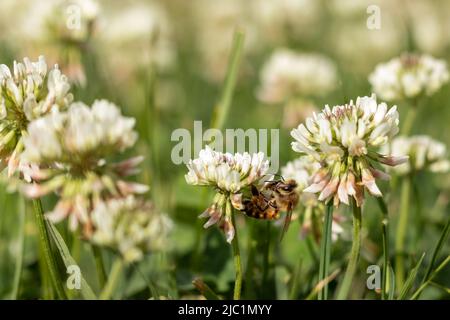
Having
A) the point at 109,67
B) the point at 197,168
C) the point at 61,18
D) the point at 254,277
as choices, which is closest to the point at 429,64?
the point at 254,277

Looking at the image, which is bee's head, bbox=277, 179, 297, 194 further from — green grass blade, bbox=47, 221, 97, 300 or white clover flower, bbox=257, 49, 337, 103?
white clover flower, bbox=257, 49, 337, 103

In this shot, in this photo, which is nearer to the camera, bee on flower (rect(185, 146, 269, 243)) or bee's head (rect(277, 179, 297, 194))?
bee on flower (rect(185, 146, 269, 243))

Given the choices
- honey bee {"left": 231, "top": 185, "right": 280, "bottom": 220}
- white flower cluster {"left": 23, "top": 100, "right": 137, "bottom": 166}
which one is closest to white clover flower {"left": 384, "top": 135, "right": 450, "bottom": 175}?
honey bee {"left": 231, "top": 185, "right": 280, "bottom": 220}

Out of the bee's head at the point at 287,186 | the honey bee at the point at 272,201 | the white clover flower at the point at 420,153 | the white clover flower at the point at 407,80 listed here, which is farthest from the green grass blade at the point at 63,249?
the white clover flower at the point at 407,80

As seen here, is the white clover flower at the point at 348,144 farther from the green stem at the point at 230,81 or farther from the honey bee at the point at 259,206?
the green stem at the point at 230,81

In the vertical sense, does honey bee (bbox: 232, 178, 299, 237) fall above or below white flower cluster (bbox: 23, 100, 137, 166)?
below

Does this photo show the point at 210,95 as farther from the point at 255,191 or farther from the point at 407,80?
the point at 255,191

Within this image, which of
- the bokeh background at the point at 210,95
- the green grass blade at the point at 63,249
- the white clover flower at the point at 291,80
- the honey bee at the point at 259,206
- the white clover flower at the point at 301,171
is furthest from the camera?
the white clover flower at the point at 291,80
